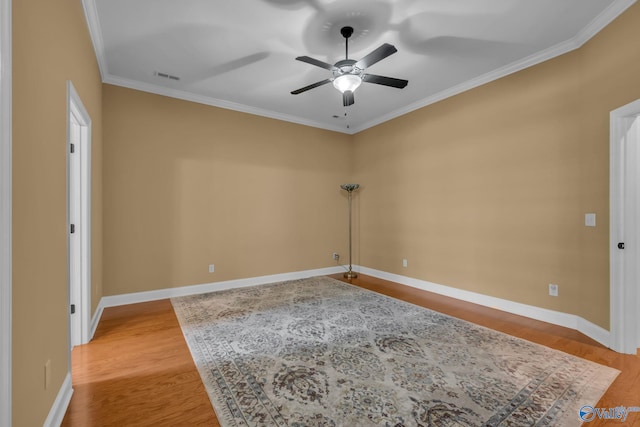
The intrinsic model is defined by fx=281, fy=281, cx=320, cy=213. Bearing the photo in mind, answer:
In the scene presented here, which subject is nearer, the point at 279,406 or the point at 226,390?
the point at 279,406

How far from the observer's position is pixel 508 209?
11.8 ft

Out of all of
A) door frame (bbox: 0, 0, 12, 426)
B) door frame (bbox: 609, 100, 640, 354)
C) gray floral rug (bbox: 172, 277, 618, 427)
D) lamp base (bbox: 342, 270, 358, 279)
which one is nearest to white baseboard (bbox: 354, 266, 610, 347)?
door frame (bbox: 609, 100, 640, 354)

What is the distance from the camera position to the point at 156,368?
7.50 feet

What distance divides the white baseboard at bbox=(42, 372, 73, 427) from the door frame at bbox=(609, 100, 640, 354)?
426 centimetres

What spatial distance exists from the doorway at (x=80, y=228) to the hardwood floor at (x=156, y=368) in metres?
0.27

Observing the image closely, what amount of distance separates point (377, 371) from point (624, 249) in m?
2.50

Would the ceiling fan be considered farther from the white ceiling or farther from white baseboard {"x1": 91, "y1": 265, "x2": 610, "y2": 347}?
white baseboard {"x1": 91, "y1": 265, "x2": 610, "y2": 347}

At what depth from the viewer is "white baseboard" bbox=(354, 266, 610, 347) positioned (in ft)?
9.18

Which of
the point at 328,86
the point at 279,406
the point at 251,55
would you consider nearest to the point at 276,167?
the point at 328,86

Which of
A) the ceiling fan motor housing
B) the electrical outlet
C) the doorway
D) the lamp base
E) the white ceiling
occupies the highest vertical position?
the white ceiling

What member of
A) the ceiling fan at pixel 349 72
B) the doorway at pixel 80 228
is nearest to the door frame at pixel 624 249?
the ceiling fan at pixel 349 72

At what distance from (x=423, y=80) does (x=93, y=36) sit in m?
3.88

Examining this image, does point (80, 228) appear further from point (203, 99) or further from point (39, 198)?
point (203, 99)

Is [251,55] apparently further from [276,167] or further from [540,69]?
[540,69]
